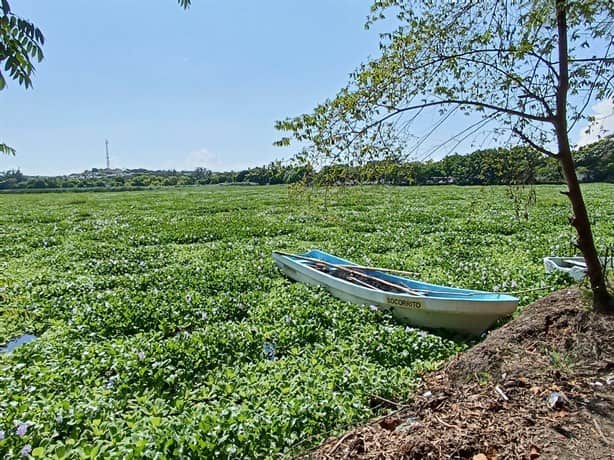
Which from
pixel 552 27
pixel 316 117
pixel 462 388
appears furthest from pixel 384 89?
pixel 462 388

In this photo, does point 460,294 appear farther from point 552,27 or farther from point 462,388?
point 552,27

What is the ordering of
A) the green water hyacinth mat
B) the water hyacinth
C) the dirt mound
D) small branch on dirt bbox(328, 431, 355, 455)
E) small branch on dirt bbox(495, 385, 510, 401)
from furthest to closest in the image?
the water hyacinth, the green water hyacinth mat, small branch on dirt bbox(495, 385, 510, 401), small branch on dirt bbox(328, 431, 355, 455), the dirt mound

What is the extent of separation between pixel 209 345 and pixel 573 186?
4270 mm

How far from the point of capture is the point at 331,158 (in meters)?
3.96

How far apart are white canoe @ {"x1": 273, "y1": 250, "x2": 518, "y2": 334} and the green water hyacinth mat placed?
0.66 ft

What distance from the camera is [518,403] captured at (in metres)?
2.85

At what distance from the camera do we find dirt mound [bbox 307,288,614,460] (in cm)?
243

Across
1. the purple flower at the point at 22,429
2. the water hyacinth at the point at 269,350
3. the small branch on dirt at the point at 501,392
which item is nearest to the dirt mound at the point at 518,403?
the small branch on dirt at the point at 501,392

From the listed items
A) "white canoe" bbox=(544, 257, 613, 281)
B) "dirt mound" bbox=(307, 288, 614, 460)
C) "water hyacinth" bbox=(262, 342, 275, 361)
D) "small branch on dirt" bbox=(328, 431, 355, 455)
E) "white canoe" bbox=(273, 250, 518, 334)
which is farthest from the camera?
"white canoe" bbox=(544, 257, 613, 281)

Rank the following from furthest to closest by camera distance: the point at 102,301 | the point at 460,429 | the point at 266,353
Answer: the point at 102,301
the point at 266,353
the point at 460,429

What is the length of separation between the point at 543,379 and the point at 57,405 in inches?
161

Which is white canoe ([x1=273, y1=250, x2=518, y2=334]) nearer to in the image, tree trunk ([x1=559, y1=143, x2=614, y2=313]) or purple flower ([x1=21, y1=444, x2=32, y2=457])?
tree trunk ([x1=559, y1=143, x2=614, y2=313])

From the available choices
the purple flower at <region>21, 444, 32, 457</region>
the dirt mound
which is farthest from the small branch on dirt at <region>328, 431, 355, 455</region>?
the purple flower at <region>21, 444, 32, 457</region>

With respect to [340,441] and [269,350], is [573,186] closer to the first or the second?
[340,441]
